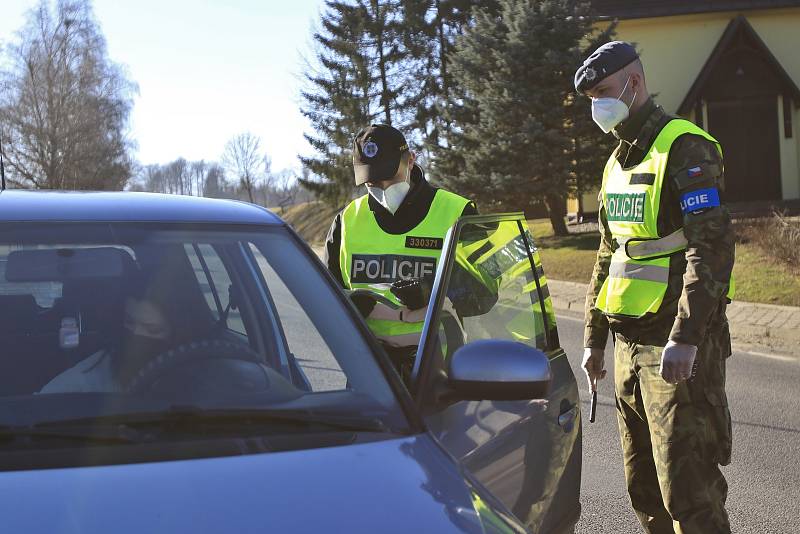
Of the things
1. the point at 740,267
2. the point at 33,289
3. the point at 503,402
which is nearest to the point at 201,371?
the point at 33,289

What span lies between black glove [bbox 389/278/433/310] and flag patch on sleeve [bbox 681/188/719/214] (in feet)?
3.10

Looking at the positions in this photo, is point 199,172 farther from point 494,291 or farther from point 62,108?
point 494,291

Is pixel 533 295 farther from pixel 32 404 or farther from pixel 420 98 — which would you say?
pixel 420 98

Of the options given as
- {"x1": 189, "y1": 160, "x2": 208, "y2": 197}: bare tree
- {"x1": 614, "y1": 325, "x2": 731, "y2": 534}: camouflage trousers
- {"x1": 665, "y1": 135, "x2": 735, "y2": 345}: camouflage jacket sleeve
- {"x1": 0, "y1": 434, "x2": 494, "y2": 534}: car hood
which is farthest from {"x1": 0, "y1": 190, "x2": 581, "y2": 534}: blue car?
{"x1": 189, "y1": 160, "x2": 208, "y2": 197}: bare tree

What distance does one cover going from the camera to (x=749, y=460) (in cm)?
566

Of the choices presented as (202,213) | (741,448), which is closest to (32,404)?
(202,213)

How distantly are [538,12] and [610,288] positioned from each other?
67.8 feet

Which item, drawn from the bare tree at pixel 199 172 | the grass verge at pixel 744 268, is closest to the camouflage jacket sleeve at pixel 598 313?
the grass verge at pixel 744 268

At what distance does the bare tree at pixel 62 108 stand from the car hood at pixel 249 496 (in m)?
54.0

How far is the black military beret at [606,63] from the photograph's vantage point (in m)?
3.52

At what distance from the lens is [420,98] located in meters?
41.2

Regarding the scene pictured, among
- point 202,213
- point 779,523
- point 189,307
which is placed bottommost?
point 779,523

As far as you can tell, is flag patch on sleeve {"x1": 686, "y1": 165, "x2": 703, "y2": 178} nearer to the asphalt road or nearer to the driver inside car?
the driver inside car

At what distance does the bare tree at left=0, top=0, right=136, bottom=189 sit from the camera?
54.2 metres
